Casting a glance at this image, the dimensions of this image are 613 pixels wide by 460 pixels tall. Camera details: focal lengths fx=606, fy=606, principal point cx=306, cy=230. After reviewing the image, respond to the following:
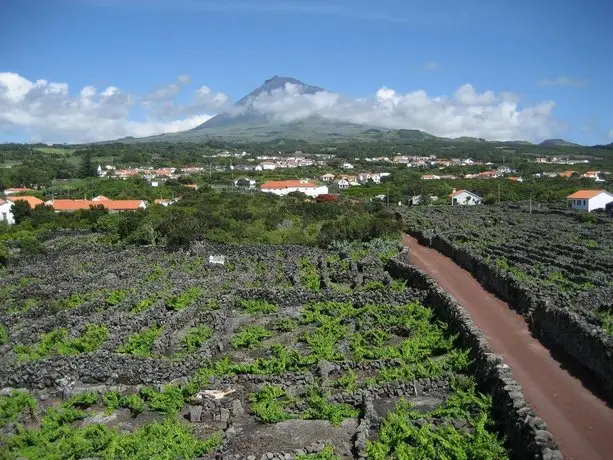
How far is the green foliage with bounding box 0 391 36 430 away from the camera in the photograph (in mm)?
16611

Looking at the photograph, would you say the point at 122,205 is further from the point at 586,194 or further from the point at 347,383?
the point at 347,383

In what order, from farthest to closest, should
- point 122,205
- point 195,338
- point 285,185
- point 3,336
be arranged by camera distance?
point 285,185, point 122,205, point 3,336, point 195,338

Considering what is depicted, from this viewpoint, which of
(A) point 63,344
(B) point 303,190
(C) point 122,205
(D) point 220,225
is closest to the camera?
(A) point 63,344

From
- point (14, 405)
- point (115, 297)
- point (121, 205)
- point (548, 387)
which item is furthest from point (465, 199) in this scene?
point (14, 405)

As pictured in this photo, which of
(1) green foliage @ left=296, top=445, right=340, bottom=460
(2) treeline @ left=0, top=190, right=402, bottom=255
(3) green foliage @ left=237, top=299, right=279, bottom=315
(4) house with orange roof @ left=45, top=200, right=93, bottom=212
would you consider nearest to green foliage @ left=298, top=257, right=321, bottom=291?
(3) green foliage @ left=237, top=299, right=279, bottom=315

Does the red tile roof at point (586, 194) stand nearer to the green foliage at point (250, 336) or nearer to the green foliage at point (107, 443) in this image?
the green foliage at point (250, 336)

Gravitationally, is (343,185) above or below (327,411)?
below

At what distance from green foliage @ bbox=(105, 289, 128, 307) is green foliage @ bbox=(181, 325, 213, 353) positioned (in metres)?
6.19

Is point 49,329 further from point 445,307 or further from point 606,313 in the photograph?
point 606,313

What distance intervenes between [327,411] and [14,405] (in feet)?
29.0

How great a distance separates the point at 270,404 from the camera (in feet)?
55.4

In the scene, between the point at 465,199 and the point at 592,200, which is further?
the point at 465,199

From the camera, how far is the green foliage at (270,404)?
1619 centimetres

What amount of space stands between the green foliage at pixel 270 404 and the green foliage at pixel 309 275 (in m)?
14.5
